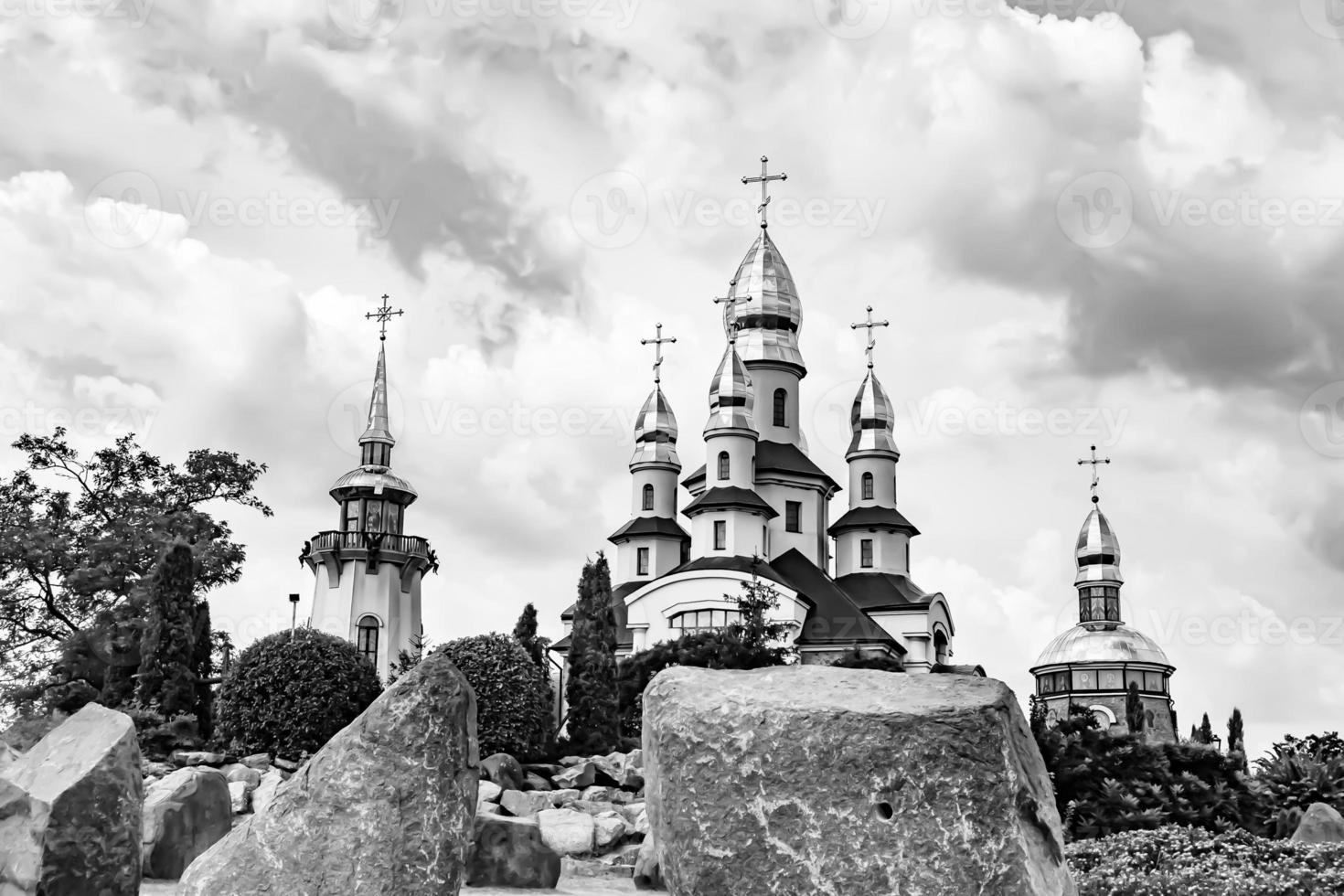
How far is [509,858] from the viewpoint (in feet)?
51.5

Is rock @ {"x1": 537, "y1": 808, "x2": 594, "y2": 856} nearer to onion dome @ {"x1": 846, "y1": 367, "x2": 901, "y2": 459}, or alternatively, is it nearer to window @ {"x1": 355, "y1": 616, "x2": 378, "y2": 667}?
window @ {"x1": 355, "y1": 616, "x2": 378, "y2": 667}

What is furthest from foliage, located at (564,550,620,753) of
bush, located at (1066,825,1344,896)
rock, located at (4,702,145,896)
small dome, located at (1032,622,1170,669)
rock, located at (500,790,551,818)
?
small dome, located at (1032,622,1170,669)

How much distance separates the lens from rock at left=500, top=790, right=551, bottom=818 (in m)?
20.1

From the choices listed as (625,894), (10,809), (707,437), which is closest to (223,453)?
(707,437)

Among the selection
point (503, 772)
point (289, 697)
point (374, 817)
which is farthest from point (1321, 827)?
point (289, 697)


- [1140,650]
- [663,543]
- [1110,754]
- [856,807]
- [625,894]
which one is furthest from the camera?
[1140,650]

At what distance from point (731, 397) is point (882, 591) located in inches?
323

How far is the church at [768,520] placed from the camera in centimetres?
4500

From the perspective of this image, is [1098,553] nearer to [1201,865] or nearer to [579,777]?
[579,777]

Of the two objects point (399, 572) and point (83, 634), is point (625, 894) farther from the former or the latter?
point (399, 572)

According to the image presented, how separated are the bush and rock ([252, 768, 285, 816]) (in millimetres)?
10441

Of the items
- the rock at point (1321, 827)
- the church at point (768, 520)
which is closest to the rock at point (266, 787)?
the rock at point (1321, 827)

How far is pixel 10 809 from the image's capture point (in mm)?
10859

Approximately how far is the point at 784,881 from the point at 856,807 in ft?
1.92
